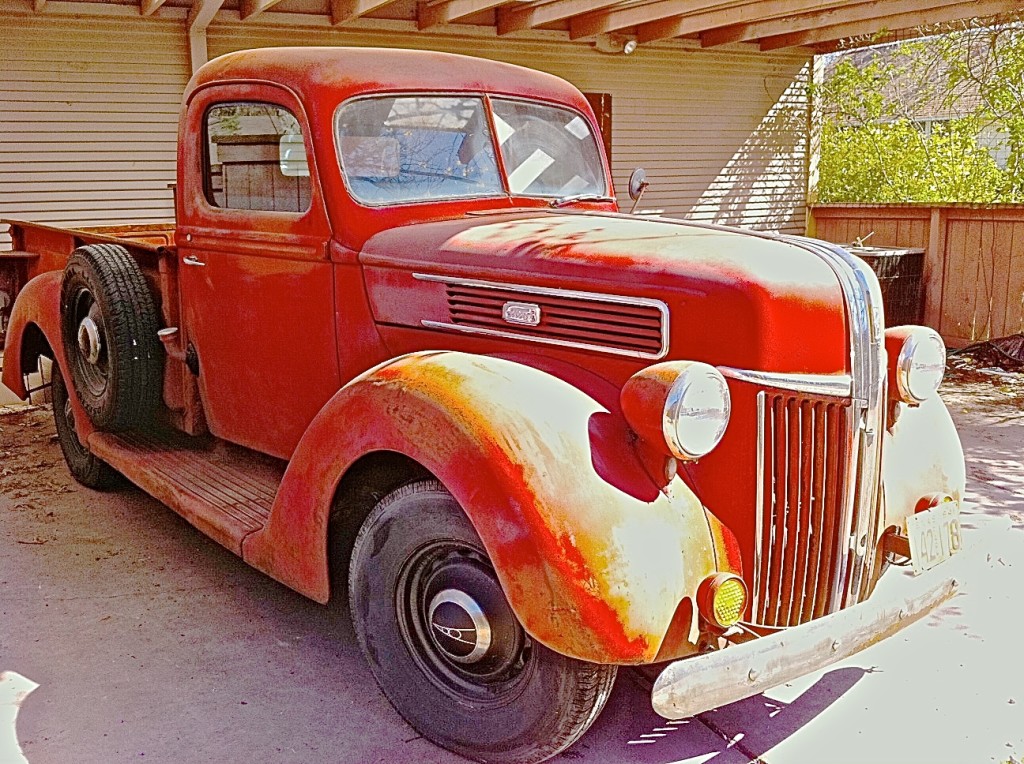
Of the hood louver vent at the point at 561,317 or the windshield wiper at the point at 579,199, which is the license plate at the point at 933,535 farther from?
the windshield wiper at the point at 579,199

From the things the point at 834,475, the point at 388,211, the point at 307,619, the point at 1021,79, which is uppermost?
the point at 1021,79

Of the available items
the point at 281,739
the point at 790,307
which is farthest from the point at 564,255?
the point at 281,739

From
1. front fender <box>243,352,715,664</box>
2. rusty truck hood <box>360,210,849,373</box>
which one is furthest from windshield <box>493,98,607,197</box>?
front fender <box>243,352,715,664</box>

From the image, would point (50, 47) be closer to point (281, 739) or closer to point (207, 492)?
Answer: point (207, 492)

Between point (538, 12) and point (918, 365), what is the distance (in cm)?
729

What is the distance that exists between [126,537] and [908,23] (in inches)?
349

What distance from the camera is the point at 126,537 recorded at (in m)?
4.40

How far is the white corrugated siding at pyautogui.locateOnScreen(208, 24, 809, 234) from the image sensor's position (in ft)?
34.2

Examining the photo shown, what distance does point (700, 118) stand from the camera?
37.9 ft

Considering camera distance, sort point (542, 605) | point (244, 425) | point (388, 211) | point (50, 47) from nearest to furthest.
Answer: point (542, 605) → point (388, 211) → point (244, 425) → point (50, 47)

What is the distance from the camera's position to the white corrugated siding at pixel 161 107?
7910 mm

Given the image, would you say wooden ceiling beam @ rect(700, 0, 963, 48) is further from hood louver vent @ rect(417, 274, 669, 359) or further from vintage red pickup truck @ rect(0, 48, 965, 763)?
hood louver vent @ rect(417, 274, 669, 359)

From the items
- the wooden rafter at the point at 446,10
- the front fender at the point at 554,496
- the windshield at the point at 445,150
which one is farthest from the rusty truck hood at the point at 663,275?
the wooden rafter at the point at 446,10

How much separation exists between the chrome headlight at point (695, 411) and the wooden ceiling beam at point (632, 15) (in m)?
6.98
